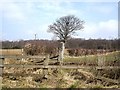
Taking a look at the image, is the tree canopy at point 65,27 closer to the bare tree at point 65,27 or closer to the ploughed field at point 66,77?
the bare tree at point 65,27

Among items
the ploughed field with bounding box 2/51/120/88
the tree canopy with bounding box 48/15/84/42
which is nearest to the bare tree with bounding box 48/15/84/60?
the tree canopy with bounding box 48/15/84/42

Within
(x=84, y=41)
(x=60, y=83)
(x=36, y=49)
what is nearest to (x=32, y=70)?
(x=60, y=83)

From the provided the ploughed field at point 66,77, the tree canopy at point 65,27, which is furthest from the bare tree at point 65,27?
the ploughed field at point 66,77

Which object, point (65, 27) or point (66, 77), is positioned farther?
point (65, 27)

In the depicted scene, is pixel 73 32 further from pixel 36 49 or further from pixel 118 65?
pixel 118 65

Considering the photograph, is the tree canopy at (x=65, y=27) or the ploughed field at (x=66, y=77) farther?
the tree canopy at (x=65, y=27)

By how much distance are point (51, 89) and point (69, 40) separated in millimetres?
59733

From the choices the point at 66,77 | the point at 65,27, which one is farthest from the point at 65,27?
the point at 66,77

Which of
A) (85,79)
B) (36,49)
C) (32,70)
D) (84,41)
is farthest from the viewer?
(84,41)

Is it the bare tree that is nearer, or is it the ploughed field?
the ploughed field

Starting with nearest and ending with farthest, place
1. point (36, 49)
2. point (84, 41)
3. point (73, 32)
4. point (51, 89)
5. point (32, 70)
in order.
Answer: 1. point (51, 89)
2. point (32, 70)
3. point (36, 49)
4. point (73, 32)
5. point (84, 41)

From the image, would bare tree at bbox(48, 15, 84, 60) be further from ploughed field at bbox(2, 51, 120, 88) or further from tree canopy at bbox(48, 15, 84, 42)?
ploughed field at bbox(2, 51, 120, 88)

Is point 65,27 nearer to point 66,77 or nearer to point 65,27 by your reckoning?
point 65,27

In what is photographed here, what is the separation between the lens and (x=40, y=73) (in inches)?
499
